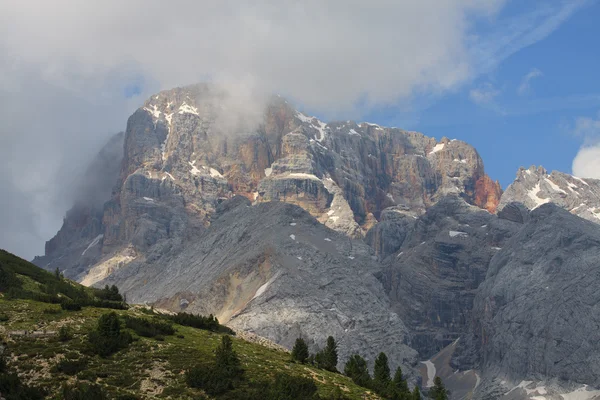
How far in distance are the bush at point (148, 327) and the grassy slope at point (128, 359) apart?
1.21 metres

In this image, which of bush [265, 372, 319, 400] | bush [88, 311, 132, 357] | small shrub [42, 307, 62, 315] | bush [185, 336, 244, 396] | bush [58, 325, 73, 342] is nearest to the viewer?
bush [265, 372, 319, 400]

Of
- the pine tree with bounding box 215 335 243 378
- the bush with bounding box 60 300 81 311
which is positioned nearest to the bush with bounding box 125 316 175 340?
the bush with bounding box 60 300 81 311

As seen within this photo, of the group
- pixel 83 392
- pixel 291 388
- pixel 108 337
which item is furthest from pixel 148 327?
pixel 83 392

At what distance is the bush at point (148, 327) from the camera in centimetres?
7562

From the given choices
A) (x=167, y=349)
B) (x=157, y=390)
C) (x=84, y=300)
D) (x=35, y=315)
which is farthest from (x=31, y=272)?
(x=157, y=390)

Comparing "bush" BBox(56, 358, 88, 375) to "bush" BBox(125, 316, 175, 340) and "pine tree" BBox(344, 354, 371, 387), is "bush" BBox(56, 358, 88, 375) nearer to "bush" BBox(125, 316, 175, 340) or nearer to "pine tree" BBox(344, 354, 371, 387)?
"bush" BBox(125, 316, 175, 340)

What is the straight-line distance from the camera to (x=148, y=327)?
77250mm

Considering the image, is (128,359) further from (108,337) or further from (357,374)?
(357,374)

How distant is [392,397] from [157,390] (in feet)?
99.6

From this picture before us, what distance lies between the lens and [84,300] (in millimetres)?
85375

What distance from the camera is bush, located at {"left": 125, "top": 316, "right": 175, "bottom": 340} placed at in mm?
75625

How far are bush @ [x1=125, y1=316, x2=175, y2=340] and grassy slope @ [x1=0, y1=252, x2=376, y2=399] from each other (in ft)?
3.97

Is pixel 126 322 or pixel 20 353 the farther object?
pixel 126 322

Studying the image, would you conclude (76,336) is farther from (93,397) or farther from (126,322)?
(93,397)
